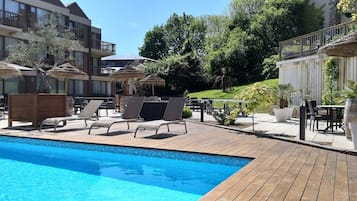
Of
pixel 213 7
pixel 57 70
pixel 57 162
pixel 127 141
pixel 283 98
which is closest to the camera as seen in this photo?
pixel 57 162

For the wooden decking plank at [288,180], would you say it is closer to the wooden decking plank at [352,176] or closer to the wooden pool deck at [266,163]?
the wooden pool deck at [266,163]

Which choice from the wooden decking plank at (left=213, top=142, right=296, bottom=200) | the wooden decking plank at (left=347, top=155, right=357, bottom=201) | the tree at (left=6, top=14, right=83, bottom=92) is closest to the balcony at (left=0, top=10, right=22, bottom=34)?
the tree at (left=6, top=14, right=83, bottom=92)

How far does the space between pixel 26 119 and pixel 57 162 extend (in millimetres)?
4137

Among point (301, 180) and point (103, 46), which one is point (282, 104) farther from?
point (103, 46)

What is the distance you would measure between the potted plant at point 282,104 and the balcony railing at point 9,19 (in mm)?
20004

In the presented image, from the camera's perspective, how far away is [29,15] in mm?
27688

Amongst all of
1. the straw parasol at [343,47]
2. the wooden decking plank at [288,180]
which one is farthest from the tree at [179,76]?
the wooden decking plank at [288,180]

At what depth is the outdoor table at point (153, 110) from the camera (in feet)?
44.8

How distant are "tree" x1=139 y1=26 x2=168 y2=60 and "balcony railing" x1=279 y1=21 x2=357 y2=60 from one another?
32680mm

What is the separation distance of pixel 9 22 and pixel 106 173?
2278 cm

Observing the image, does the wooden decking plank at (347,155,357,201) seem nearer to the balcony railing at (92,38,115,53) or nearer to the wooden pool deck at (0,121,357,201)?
the wooden pool deck at (0,121,357,201)

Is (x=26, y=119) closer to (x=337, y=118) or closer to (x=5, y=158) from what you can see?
(x=5, y=158)

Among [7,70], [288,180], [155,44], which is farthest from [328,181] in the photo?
[155,44]

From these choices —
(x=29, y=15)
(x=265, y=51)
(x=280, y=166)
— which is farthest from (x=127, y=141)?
(x=265, y=51)
